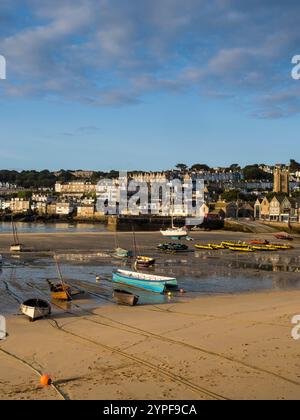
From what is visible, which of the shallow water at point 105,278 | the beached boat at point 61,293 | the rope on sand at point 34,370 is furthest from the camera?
the shallow water at point 105,278

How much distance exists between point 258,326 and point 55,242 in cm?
4864

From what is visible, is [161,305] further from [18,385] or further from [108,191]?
[108,191]

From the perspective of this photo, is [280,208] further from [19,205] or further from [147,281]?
[19,205]

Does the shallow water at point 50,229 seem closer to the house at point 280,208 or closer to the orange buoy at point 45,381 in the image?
the house at point 280,208

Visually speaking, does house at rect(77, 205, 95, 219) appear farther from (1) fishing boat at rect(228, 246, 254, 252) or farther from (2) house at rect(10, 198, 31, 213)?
(1) fishing boat at rect(228, 246, 254, 252)

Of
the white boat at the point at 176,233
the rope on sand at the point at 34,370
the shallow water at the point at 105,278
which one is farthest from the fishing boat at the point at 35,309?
the white boat at the point at 176,233

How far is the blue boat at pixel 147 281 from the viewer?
28.2 m

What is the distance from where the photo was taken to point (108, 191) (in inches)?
7569

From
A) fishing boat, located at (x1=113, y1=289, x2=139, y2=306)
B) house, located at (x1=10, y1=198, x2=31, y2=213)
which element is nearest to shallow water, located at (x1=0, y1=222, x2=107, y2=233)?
fishing boat, located at (x1=113, y1=289, x2=139, y2=306)

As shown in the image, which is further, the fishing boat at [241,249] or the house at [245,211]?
the house at [245,211]

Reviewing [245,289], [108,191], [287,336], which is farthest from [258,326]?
[108,191]

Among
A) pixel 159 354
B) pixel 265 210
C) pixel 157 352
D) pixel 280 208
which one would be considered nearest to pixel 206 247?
pixel 157 352

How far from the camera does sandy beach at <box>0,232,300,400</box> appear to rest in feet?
37.3

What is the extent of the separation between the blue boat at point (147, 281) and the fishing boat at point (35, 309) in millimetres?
8845
